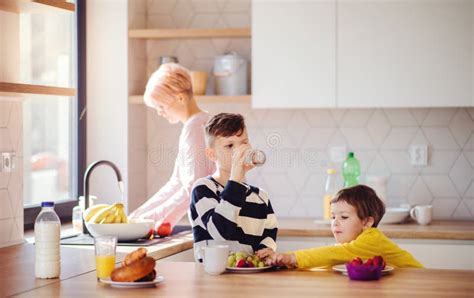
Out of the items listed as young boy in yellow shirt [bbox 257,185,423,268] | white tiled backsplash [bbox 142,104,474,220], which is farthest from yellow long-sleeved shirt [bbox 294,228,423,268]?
white tiled backsplash [bbox 142,104,474,220]

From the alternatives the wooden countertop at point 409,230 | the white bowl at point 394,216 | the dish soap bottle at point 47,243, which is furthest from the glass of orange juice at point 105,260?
the white bowl at point 394,216

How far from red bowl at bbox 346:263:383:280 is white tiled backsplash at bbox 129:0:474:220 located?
2225 millimetres

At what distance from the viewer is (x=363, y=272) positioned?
2.45 meters

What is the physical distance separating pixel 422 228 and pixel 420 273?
160 cm

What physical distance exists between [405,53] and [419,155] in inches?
24.9

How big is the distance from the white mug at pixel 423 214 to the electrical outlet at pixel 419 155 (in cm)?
37

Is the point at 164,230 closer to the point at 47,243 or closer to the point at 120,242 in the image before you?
the point at 120,242

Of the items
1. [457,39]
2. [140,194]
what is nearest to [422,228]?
[457,39]

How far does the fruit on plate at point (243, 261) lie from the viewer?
2.65 meters

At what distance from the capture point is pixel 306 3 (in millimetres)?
4344

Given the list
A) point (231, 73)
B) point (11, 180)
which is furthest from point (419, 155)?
point (11, 180)

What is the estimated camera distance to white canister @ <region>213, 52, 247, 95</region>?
461cm

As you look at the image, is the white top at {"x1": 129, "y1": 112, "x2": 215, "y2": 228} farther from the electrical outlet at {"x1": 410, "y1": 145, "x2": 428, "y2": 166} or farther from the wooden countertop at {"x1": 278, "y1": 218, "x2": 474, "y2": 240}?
the electrical outlet at {"x1": 410, "y1": 145, "x2": 428, "y2": 166}

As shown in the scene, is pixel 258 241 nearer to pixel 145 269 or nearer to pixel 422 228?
pixel 145 269
